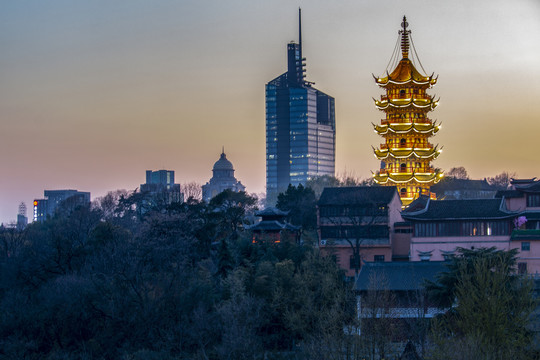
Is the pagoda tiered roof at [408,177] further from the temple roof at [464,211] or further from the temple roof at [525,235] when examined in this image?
the temple roof at [525,235]

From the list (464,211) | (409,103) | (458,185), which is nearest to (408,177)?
(409,103)

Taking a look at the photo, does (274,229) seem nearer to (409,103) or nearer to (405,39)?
(409,103)

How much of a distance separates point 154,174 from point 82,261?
143 m

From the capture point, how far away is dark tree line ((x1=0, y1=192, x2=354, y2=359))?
37406 millimetres

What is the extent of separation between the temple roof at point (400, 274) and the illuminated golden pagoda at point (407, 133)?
30622 millimetres

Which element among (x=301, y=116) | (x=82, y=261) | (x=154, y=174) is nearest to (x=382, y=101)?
(x=82, y=261)

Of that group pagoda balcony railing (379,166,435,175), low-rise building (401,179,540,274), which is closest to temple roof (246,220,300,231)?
low-rise building (401,179,540,274)

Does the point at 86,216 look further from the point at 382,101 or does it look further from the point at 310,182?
the point at 310,182

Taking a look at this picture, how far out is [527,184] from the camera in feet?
173

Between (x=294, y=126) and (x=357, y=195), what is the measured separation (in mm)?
105046

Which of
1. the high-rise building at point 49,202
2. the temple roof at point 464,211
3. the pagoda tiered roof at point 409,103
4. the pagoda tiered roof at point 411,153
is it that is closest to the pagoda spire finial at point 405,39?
the pagoda tiered roof at point 409,103

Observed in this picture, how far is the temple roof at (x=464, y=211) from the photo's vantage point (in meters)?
48.2

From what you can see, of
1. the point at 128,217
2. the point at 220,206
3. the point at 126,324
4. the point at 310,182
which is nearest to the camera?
the point at 126,324

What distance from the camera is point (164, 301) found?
40.1m
